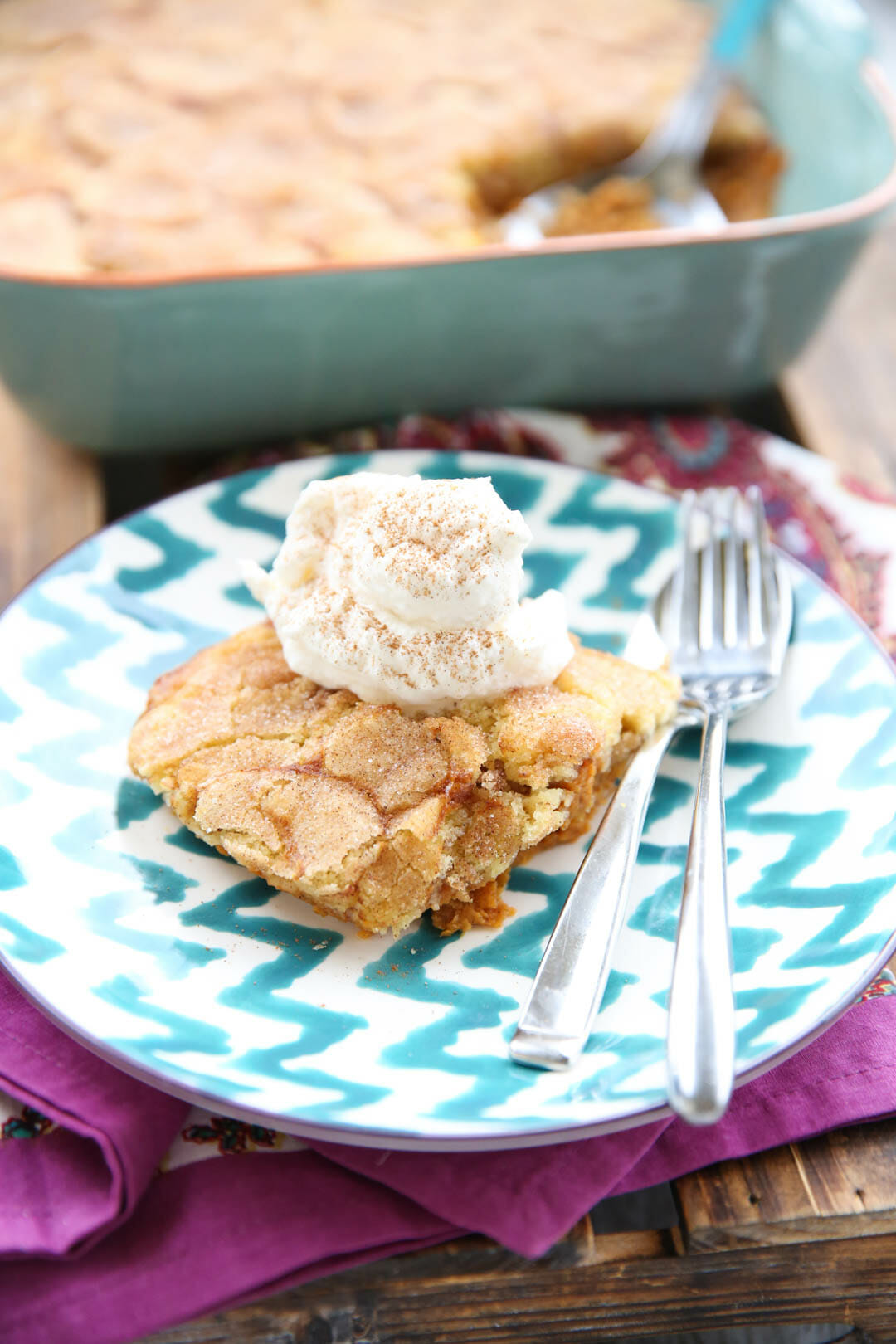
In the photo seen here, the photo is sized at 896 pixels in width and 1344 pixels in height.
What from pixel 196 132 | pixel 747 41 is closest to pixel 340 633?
pixel 196 132

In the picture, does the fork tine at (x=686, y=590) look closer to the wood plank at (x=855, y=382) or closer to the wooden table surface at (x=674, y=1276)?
the wood plank at (x=855, y=382)

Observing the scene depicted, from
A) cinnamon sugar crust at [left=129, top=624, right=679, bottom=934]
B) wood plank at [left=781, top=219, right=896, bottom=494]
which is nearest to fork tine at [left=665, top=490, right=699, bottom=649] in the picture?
cinnamon sugar crust at [left=129, top=624, right=679, bottom=934]

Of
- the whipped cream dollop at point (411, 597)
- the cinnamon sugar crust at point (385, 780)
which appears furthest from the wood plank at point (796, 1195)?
the whipped cream dollop at point (411, 597)

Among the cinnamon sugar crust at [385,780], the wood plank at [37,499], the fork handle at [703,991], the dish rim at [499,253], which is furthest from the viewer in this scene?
the wood plank at [37,499]

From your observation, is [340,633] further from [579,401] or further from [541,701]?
[579,401]

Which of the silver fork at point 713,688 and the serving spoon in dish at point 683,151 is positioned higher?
the serving spoon in dish at point 683,151

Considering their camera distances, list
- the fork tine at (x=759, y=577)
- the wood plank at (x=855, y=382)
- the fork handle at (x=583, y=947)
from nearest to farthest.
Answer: the fork handle at (x=583, y=947), the fork tine at (x=759, y=577), the wood plank at (x=855, y=382)
